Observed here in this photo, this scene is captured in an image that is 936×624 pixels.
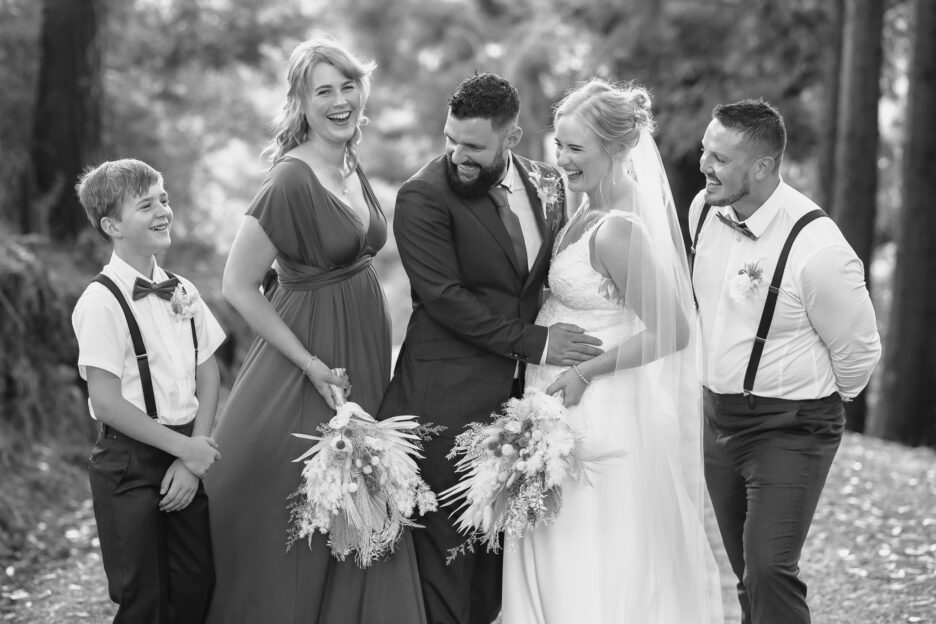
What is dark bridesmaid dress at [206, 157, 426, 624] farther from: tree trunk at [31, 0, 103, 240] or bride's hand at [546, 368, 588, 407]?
tree trunk at [31, 0, 103, 240]

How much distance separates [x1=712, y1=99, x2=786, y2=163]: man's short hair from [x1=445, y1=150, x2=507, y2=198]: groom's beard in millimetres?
917

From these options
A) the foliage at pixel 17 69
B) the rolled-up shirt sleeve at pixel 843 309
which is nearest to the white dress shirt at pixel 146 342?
the rolled-up shirt sleeve at pixel 843 309

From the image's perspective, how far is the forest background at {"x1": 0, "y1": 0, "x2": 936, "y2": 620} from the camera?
29.1 feet

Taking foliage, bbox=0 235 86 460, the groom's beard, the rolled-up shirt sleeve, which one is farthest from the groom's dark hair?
foliage, bbox=0 235 86 460

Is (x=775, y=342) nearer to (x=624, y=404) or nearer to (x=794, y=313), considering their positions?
(x=794, y=313)

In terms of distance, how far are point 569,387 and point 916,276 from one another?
31.0ft

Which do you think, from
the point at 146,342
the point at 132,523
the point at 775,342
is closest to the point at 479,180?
the point at 775,342

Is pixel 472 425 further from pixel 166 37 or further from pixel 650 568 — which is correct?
pixel 166 37

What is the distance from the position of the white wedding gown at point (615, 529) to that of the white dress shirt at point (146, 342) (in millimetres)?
1471

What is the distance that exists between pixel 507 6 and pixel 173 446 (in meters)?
28.0

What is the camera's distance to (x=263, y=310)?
4.70 metres

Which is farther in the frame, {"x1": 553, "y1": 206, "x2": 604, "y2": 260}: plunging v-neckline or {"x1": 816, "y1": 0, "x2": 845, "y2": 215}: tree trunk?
{"x1": 816, "y1": 0, "x2": 845, "y2": 215}: tree trunk

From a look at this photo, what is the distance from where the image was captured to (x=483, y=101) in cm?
448

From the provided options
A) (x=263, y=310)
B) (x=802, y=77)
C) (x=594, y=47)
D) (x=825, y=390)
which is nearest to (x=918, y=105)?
(x=802, y=77)
